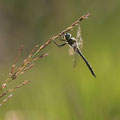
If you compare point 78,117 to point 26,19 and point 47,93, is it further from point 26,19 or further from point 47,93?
point 26,19

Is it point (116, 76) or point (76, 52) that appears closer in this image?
point (76, 52)

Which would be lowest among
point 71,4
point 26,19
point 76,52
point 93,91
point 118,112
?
point 118,112

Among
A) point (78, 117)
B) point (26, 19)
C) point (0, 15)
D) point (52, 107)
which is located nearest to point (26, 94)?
point (52, 107)

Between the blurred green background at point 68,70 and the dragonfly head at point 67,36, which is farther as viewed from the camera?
the blurred green background at point 68,70

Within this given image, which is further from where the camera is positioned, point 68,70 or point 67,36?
point 68,70

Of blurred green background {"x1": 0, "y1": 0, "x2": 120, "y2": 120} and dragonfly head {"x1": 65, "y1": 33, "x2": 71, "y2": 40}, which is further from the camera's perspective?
blurred green background {"x1": 0, "y1": 0, "x2": 120, "y2": 120}

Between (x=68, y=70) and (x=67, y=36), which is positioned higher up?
(x=68, y=70)

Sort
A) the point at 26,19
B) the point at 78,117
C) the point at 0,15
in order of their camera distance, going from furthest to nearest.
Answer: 1. the point at 0,15
2. the point at 26,19
3. the point at 78,117

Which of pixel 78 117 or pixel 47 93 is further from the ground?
pixel 47 93
